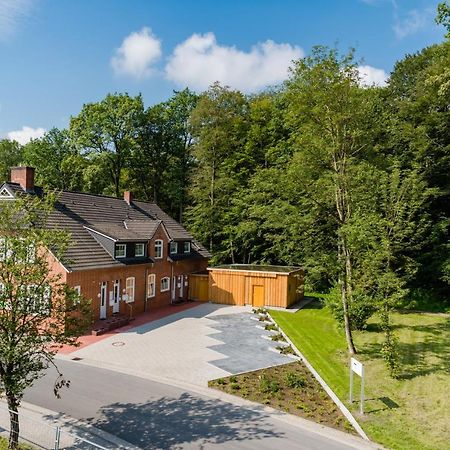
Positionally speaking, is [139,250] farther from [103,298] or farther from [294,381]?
[294,381]

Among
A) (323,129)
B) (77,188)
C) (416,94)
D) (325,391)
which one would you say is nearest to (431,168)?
(416,94)

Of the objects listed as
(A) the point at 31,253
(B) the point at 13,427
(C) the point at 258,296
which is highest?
(A) the point at 31,253

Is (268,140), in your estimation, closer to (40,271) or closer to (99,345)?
(99,345)

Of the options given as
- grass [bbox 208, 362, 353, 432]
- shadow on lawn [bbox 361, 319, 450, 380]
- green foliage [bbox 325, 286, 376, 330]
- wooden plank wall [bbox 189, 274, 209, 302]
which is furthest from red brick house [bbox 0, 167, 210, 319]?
shadow on lawn [bbox 361, 319, 450, 380]

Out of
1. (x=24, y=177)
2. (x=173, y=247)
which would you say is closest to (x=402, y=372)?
(x=173, y=247)

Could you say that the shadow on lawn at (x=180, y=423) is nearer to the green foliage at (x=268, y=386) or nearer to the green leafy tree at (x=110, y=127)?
the green foliage at (x=268, y=386)
